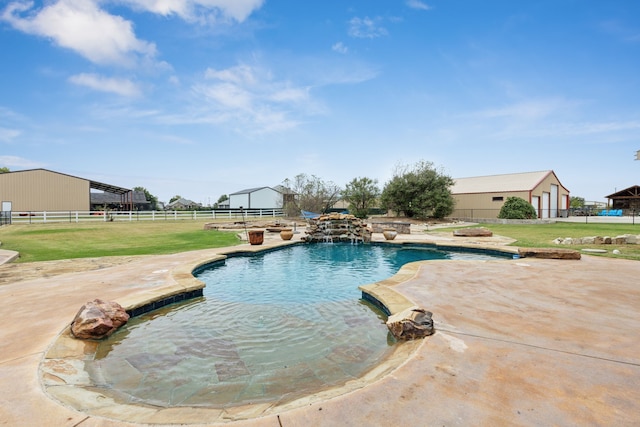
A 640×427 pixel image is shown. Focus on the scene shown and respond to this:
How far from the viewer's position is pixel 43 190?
94.2 feet

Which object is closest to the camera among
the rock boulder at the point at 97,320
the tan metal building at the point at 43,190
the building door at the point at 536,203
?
the rock boulder at the point at 97,320

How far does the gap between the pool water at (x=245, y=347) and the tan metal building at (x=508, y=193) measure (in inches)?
1141

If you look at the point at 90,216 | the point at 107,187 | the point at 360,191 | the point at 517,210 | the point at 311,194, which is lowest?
the point at 90,216

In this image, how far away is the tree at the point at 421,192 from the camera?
28.8 meters

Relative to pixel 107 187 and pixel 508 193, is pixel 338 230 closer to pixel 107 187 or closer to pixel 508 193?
pixel 508 193

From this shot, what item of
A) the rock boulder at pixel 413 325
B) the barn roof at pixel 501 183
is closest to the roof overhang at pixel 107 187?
the rock boulder at pixel 413 325

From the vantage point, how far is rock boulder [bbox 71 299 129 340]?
11.7 feet

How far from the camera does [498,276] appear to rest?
617 cm

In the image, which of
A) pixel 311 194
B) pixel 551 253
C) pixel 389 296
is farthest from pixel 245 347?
pixel 311 194

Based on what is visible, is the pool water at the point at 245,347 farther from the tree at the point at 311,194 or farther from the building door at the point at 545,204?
the building door at the point at 545,204

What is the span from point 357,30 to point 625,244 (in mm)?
12773

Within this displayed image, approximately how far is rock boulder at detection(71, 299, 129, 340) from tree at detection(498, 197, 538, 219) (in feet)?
94.3

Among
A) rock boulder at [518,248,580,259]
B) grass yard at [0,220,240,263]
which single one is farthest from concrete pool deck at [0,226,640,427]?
grass yard at [0,220,240,263]

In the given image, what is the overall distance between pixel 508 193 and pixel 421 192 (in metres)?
8.44
